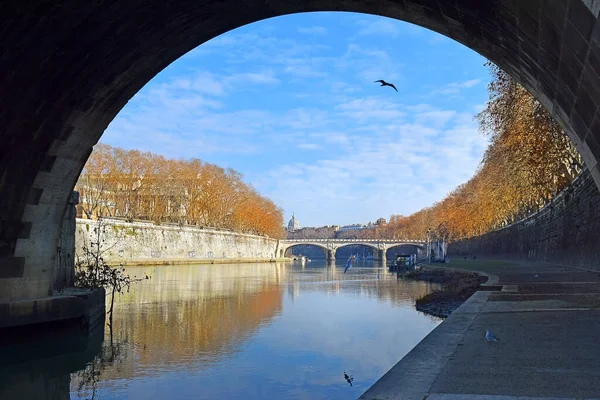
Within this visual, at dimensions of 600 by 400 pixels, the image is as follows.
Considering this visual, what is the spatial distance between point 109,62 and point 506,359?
8952mm

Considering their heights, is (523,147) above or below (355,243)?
above

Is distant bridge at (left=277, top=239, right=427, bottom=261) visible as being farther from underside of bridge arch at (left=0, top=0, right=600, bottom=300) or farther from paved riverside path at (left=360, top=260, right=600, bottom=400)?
paved riverside path at (left=360, top=260, right=600, bottom=400)

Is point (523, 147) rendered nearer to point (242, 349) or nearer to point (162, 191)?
point (242, 349)

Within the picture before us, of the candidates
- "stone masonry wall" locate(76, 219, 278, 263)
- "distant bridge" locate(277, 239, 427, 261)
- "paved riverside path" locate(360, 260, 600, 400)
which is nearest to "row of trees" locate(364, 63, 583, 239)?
"paved riverside path" locate(360, 260, 600, 400)

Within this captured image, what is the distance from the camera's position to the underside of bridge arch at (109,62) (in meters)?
6.42

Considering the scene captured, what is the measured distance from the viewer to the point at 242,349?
1320 cm

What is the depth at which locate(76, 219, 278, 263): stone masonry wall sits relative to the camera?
53.9 meters

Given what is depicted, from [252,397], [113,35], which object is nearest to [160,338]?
[252,397]

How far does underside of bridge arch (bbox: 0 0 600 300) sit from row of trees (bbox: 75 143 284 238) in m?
43.9

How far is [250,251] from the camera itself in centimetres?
9981

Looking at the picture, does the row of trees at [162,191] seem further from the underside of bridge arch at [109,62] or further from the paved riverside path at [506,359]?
the paved riverside path at [506,359]

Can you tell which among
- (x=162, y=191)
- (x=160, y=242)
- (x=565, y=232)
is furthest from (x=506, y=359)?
(x=162, y=191)

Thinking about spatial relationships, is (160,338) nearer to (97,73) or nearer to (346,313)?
(97,73)

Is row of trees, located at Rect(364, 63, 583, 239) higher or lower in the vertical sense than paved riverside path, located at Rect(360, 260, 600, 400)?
higher
